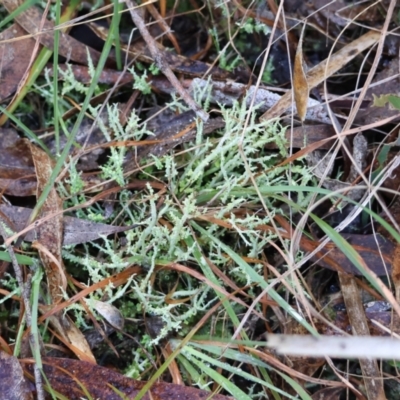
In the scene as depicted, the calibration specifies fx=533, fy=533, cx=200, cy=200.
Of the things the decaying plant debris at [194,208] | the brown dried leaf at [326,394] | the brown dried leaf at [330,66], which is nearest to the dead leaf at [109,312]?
the decaying plant debris at [194,208]

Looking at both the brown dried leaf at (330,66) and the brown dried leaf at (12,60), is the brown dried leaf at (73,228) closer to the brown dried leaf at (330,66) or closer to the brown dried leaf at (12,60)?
the brown dried leaf at (12,60)

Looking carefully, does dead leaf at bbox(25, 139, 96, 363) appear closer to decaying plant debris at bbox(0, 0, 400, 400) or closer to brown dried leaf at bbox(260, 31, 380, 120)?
decaying plant debris at bbox(0, 0, 400, 400)

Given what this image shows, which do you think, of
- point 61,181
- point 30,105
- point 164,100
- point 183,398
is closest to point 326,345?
point 183,398

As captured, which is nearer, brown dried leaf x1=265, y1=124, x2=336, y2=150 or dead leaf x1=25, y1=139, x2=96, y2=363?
dead leaf x1=25, y1=139, x2=96, y2=363

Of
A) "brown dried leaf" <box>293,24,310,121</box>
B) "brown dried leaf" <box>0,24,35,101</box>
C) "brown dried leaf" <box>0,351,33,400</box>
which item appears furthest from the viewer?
"brown dried leaf" <box>0,24,35,101</box>

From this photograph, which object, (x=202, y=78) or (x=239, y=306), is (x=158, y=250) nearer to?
(x=239, y=306)

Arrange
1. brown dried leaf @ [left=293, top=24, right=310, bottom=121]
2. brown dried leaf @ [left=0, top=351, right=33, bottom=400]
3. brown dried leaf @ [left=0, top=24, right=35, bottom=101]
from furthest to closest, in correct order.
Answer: brown dried leaf @ [left=0, top=24, right=35, bottom=101], brown dried leaf @ [left=293, top=24, right=310, bottom=121], brown dried leaf @ [left=0, top=351, right=33, bottom=400]

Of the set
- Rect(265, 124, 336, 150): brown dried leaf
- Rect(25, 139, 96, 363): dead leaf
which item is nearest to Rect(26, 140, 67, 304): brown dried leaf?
Rect(25, 139, 96, 363): dead leaf
